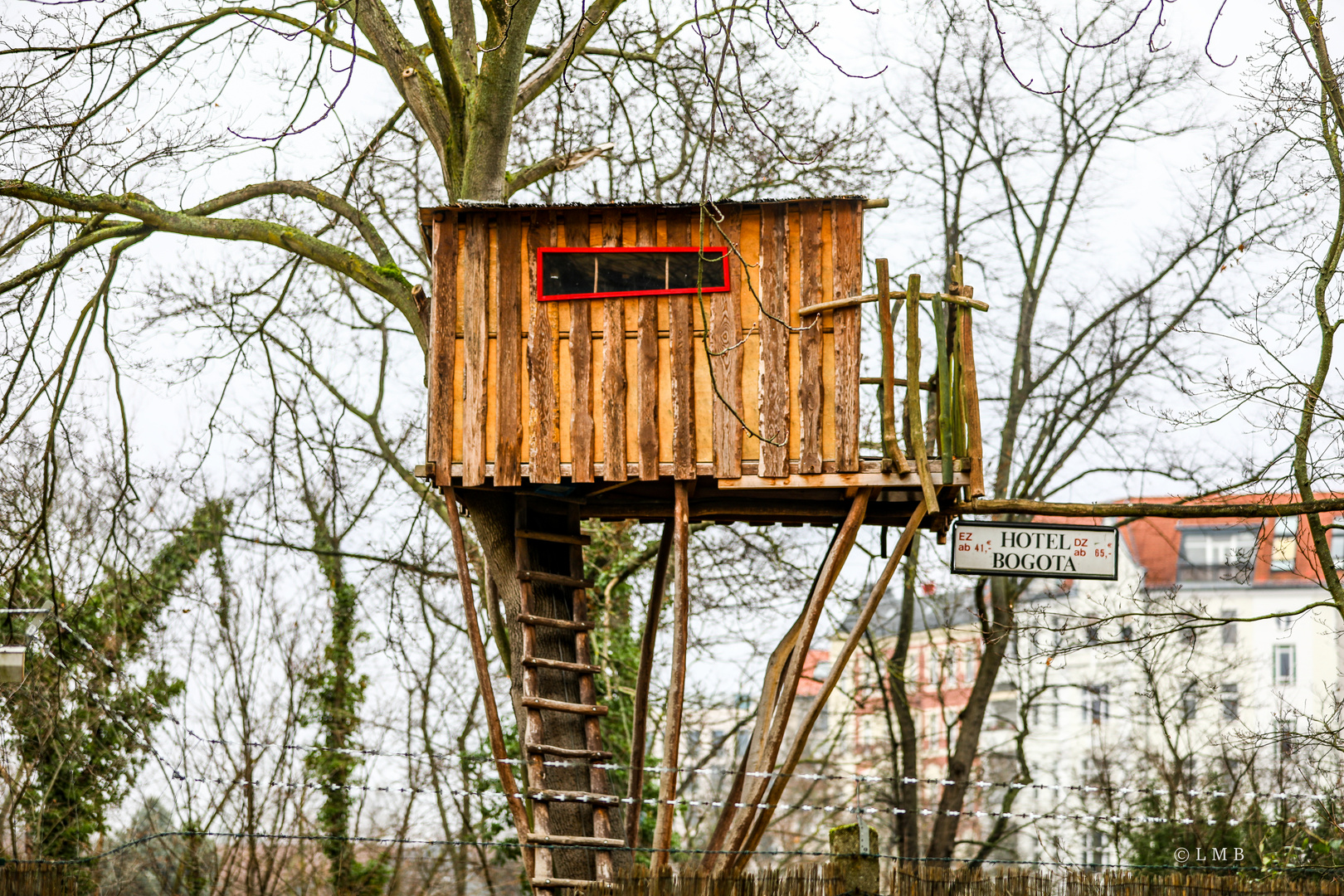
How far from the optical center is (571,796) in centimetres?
945

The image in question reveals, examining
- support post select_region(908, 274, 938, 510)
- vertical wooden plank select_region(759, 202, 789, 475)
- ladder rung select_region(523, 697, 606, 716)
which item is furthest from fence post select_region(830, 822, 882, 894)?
ladder rung select_region(523, 697, 606, 716)

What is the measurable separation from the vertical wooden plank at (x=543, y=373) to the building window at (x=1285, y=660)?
35.5 metres

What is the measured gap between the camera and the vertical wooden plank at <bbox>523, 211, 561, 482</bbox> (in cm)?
987

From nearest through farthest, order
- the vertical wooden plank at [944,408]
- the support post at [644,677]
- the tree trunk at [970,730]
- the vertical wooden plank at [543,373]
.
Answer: the vertical wooden plank at [944,408], the vertical wooden plank at [543,373], the support post at [644,677], the tree trunk at [970,730]

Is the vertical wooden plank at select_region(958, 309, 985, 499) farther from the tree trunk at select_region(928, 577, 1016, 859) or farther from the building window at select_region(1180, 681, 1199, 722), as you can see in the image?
the building window at select_region(1180, 681, 1199, 722)

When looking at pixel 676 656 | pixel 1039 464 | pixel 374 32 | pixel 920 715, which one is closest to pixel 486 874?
pixel 920 715

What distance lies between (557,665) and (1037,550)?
3.58 m

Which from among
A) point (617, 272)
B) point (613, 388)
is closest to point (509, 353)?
point (613, 388)

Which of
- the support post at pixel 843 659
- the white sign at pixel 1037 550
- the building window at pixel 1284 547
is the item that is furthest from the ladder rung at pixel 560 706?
the building window at pixel 1284 547

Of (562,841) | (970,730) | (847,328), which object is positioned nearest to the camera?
(847,328)

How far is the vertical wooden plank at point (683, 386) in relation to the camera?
31.9 feet

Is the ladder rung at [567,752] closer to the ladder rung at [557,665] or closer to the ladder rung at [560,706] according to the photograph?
the ladder rung at [560,706]

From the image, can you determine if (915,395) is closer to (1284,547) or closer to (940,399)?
(940,399)

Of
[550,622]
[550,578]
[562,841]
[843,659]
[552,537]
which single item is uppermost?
[552,537]
